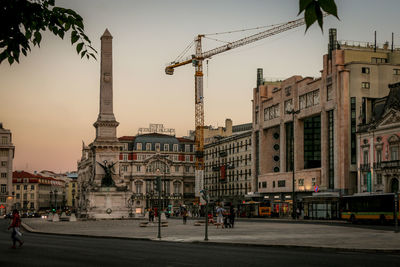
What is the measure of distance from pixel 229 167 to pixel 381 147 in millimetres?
64712

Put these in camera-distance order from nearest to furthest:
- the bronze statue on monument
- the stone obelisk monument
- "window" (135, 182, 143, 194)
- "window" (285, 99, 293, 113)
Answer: the stone obelisk monument → the bronze statue on monument → "window" (285, 99, 293, 113) → "window" (135, 182, 143, 194)

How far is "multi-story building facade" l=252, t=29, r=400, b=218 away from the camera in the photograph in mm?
84438

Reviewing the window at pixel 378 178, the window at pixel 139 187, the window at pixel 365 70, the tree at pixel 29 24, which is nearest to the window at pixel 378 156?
the window at pixel 378 178

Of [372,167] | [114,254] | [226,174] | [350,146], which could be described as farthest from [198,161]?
[114,254]

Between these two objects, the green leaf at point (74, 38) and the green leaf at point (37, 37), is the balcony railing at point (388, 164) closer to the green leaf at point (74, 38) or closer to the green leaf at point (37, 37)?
the green leaf at point (74, 38)

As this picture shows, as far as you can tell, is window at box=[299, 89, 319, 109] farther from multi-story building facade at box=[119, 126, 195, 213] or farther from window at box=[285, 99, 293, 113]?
multi-story building facade at box=[119, 126, 195, 213]

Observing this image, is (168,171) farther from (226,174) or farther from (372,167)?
(372,167)

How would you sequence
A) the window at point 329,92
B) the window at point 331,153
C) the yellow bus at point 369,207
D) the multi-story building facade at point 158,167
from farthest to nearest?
1. the multi-story building facade at point 158,167
2. the window at point 329,92
3. the window at point 331,153
4. the yellow bus at point 369,207

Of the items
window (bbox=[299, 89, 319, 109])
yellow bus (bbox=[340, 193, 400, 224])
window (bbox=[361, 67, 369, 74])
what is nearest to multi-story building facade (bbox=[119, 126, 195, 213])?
window (bbox=[299, 89, 319, 109])

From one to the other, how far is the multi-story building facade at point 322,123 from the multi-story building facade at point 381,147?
3.50 m

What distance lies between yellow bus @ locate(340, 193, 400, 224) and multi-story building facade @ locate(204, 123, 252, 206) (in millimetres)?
65021

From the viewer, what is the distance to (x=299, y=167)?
9831cm

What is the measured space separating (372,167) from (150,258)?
59.0m

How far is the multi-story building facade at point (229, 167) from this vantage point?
421ft
